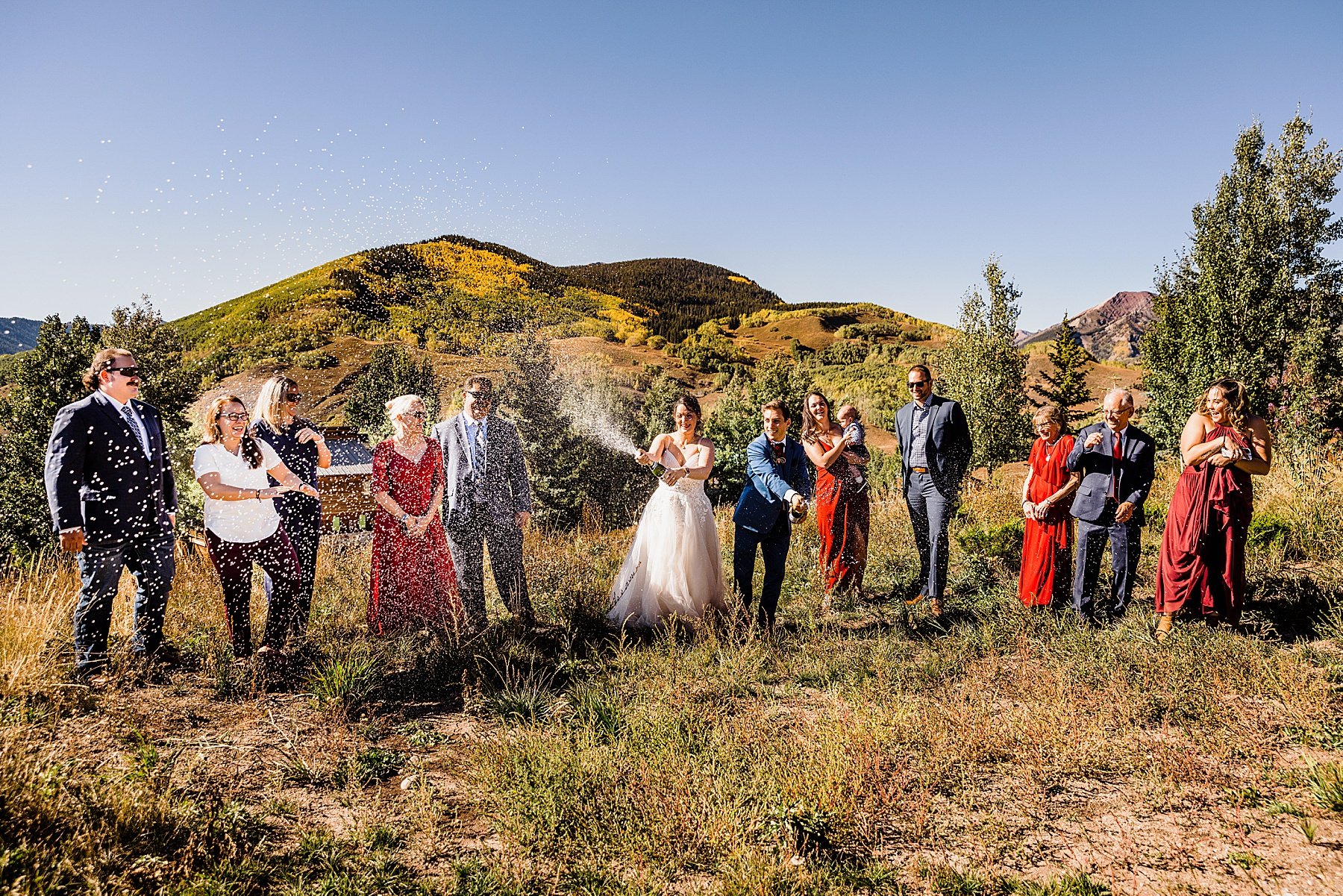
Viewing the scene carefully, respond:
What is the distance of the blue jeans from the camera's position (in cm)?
409

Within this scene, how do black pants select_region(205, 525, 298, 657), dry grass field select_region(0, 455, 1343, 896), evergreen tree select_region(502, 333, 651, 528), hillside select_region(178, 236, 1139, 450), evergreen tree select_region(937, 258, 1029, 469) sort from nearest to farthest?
1. dry grass field select_region(0, 455, 1343, 896)
2. black pants select_region(205, 525, 298, 657)
3. evergreen tree select_region(502, 333, 651, 528)
4. evergreen tree select_region(937, 258, 1029, 469)
5. hillside select_region(178, 236, 1139, 450)

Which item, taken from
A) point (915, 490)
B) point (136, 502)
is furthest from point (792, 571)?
point (136, 502)

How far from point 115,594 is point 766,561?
14.8 ft

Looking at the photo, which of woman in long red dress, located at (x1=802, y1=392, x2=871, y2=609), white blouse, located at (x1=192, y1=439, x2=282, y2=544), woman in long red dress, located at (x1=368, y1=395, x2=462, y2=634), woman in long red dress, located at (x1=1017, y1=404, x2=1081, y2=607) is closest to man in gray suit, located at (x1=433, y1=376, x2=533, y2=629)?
woman in long red dress, located at (x1=368, y1=395, x2=462, y2=634)

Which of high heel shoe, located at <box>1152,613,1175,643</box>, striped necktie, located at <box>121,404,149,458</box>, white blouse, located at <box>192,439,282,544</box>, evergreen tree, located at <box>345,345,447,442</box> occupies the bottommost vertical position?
high heel shoe, located at <box>1152,613,1175,643</box>

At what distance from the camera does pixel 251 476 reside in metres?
4.44

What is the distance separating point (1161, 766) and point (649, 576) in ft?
11.8

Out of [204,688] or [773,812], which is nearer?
[773,812]

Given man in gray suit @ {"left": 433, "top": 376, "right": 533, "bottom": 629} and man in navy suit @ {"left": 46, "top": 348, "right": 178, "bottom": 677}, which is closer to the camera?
man in navy suit @ {"left": 46, "top": 348, "right": 178, "bottom": 677}

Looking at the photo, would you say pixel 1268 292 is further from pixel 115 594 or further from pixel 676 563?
pixel 115 594

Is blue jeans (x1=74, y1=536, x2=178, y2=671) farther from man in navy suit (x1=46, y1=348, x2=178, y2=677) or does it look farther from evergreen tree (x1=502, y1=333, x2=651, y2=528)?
evergreen tree (x1=502, y1=333, x2=651, y2=528)

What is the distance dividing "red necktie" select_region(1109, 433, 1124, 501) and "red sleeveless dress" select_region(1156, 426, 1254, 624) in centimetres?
43

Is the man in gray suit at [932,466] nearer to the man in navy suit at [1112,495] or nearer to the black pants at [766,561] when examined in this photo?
the man in navy suit at [1112,495]

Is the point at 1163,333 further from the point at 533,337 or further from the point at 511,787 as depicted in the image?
the point at 511,787
